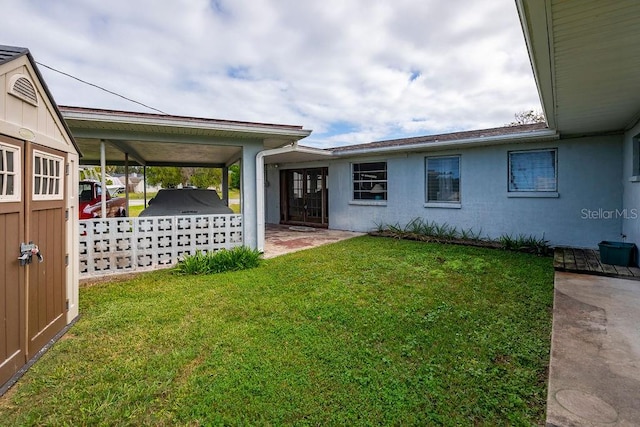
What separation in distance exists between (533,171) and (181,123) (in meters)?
7.96

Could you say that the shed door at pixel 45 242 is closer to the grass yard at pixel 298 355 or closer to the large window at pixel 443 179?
the grass yard at pixel 298 355

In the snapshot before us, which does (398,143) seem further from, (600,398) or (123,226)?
(600,398)

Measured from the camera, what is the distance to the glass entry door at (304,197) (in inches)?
465

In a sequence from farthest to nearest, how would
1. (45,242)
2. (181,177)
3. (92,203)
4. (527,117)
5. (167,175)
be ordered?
(527,117), (181,177), (167,175), (92,203), (45,242)

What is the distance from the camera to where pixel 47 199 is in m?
2.90

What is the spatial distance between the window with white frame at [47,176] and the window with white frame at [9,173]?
26cm

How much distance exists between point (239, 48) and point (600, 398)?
13014mm

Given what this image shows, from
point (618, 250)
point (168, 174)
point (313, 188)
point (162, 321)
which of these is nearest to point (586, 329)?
point (618, 250)

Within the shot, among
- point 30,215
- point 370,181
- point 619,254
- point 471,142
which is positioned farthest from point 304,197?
point 30,215

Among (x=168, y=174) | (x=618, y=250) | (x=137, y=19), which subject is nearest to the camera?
(x=618, y=250)

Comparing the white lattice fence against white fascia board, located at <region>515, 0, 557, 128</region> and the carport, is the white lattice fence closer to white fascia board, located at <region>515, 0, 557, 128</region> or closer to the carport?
the carport

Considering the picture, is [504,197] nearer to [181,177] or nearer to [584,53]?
[584,53]

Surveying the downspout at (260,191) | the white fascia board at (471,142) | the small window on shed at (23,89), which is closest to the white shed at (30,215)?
the small window on shed at (23,89)

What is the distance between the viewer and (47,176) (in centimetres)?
291
